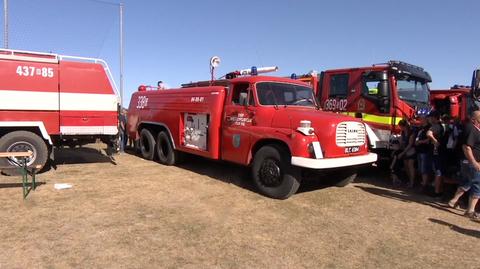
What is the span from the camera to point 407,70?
9.02 m

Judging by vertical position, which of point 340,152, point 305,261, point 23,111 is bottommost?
point 305,261

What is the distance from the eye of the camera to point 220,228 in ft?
18.5

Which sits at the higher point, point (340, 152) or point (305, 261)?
point (340, 152)

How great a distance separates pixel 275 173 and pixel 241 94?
5.90ft

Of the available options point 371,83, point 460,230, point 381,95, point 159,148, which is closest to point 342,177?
point 381,95

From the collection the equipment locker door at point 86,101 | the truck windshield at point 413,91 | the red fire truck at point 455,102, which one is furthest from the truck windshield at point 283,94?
the equipment locker door at point 86,101

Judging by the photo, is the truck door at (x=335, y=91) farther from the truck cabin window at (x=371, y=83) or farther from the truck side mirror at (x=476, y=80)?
the truck side mirror at (x=476, y=80)

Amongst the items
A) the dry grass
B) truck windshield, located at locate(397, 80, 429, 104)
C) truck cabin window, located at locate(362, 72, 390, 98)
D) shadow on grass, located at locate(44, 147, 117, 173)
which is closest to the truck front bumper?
the dry grass

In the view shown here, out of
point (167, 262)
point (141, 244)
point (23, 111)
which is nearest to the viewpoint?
point (167, 262)

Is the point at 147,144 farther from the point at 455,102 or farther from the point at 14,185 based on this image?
the point at 455,102

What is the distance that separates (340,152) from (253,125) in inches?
65.7

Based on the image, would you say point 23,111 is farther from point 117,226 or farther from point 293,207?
point 293,207

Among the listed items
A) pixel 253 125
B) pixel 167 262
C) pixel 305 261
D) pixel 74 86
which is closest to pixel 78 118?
pixel 74 86

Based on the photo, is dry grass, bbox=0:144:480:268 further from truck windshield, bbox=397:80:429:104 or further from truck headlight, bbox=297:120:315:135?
→ truck windshield, bbox=397:80:429:104
